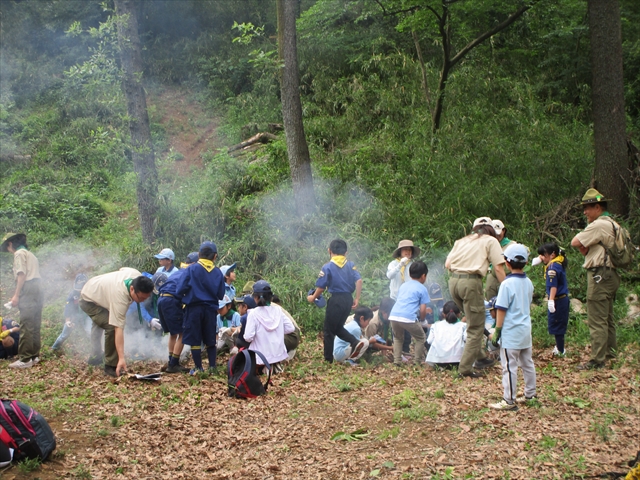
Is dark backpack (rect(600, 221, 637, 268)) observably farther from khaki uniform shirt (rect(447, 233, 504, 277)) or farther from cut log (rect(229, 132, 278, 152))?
cut log (rect(229, 132, 278, 152))

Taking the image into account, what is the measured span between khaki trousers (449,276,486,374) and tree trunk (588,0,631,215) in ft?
16.2

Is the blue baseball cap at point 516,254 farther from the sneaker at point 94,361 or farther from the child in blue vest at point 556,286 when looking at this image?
the sneaker at point 94,361

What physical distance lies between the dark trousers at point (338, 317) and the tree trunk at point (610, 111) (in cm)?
562

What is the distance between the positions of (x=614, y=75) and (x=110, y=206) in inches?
522

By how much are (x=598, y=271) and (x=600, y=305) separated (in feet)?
1.42

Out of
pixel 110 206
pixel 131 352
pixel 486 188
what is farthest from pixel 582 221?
pixel 110 206

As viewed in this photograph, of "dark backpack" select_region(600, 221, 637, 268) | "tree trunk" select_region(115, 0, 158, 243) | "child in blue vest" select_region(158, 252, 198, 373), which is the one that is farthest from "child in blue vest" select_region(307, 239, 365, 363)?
"tree trunk" select_region(115, 0, 158, 243)

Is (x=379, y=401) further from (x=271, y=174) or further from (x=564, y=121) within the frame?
(x=564, y=121)

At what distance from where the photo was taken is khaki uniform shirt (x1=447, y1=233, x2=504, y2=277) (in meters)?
7.39

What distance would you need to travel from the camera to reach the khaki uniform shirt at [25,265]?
8.64 m

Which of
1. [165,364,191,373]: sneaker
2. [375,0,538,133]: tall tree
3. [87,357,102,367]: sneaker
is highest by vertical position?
[375,0,538,133]: tall tree

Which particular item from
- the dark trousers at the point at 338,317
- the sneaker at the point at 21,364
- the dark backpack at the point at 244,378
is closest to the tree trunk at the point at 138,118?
the sneaker at the point at 21,364

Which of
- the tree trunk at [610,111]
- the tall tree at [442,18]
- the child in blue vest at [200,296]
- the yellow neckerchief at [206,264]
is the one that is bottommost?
the child in blue vest at [200,296]

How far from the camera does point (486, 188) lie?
526 inches
